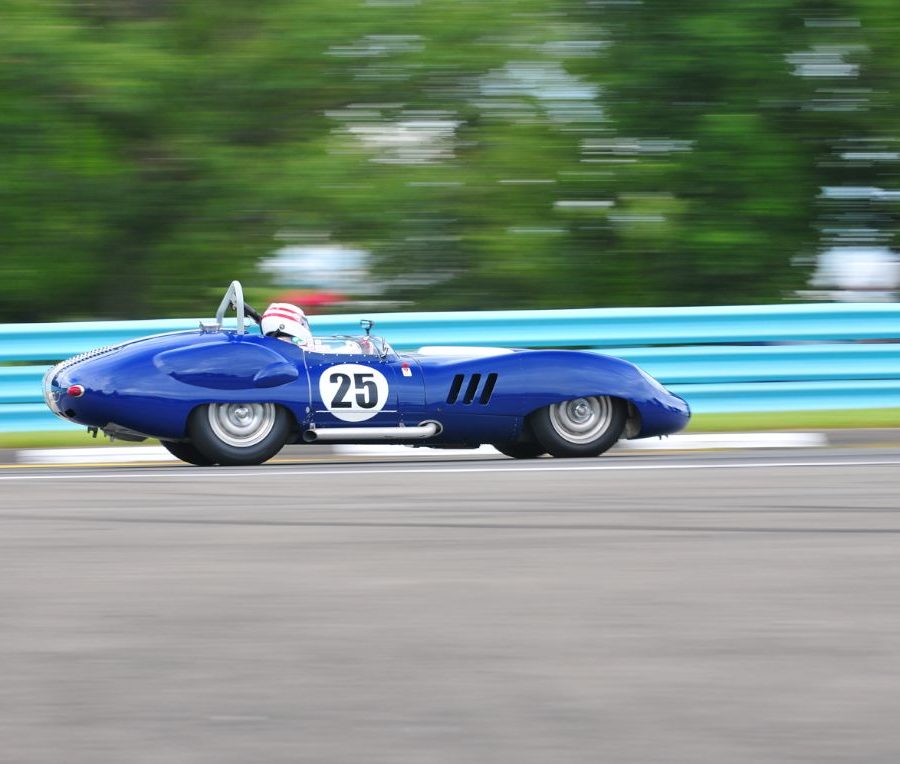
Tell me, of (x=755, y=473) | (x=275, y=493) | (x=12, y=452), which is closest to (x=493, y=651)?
(x=275, y=493)

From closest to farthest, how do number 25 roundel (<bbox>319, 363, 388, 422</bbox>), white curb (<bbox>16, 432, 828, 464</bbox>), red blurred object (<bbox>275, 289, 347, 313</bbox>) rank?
number 25 roundel (<bbox>319, 363, 388, 422</bbox>), white curb (<bbox>16, 432, 828, 464</bbox>), red blurred object (<bbox>275, 289, 347, 313</bbox>)

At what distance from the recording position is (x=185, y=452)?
9.24m

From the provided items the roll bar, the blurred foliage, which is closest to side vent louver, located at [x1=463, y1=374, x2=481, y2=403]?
the roll bar

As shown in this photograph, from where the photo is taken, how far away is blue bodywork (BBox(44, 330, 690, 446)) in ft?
27.9

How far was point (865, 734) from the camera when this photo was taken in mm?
3482

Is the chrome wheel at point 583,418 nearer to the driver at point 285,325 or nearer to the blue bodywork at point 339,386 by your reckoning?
the blue bodywork at point 339,386

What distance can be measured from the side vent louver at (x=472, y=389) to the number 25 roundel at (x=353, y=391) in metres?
0.37

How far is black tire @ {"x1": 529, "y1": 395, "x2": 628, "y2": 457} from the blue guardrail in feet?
5.86


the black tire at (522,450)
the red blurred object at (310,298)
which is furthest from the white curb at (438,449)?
the red blurred object at (310,298)

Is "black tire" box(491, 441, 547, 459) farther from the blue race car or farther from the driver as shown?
the driver

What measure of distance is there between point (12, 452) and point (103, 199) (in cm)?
548

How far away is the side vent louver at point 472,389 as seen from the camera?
8961 mm

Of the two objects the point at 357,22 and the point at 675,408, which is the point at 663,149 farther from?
the point at 675,408

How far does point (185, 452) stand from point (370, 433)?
1.12m
